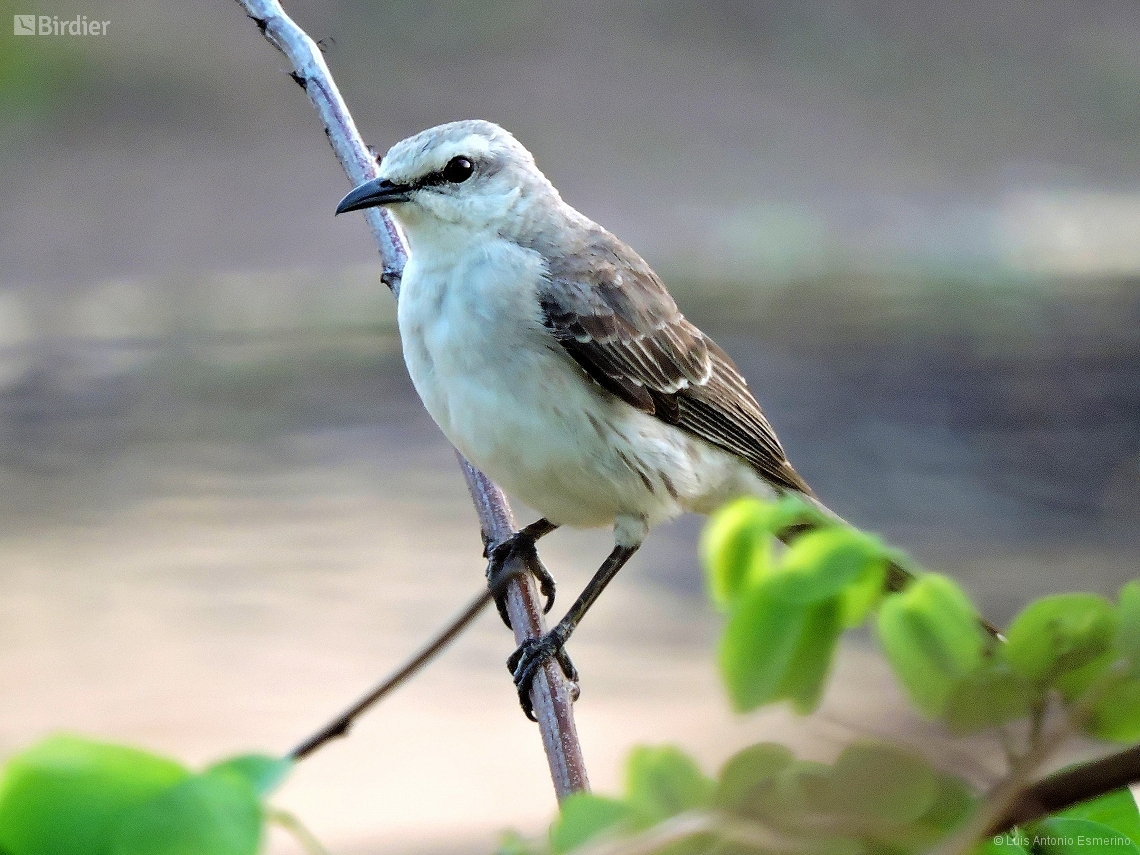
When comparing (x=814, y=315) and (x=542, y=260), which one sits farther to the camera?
(x=814, y=315)

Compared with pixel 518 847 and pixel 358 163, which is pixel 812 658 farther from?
pixel 358 163

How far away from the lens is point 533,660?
84.8 inches

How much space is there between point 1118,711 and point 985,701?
58 millimetres

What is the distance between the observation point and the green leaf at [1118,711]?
55 cm

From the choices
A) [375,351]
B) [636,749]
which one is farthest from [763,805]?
[375,351]

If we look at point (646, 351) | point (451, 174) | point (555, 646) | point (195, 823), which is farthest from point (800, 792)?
point (646, 351)

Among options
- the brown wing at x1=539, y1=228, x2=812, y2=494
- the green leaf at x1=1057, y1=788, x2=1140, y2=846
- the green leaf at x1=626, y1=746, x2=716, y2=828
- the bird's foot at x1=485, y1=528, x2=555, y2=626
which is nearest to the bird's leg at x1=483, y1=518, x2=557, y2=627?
the bird's foot at x1=485, y1=528, x2=555, y2=626

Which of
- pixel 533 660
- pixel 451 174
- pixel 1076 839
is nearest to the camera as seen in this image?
pixel 1076 839

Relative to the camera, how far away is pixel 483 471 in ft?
8.11

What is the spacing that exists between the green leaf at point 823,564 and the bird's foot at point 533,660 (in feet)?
4.59

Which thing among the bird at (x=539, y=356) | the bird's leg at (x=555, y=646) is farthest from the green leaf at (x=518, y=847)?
the bird at (x=539, y=356)

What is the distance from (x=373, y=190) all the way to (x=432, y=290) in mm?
233

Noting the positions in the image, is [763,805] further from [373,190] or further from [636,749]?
[373,190]

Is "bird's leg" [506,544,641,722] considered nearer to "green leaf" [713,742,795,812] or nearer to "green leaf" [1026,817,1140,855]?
"green leaf" [1026,817,1140,855]
